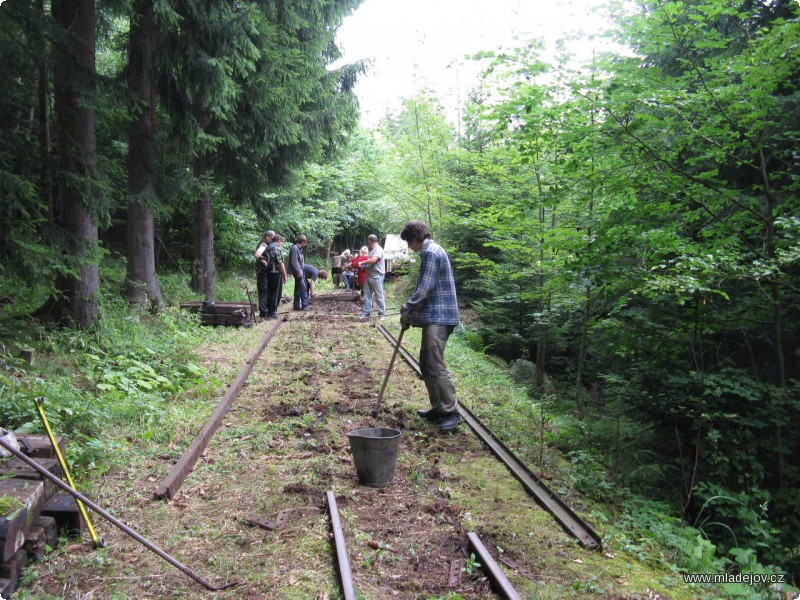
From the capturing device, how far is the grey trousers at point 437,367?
20.4 feet

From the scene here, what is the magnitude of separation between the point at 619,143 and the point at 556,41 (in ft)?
4.91

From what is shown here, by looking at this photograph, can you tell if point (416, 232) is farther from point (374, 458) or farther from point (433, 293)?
point (374, 458)

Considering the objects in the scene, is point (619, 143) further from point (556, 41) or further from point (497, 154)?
point (497, 154)

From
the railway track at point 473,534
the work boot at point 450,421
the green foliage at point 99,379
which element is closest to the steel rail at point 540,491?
the railway track at point 473,534

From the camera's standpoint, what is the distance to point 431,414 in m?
6.48

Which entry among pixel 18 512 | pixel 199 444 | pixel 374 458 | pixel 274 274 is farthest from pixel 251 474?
pixel 274 274

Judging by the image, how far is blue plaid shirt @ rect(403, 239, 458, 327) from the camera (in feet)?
20.3

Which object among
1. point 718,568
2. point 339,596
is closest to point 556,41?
point 718,568

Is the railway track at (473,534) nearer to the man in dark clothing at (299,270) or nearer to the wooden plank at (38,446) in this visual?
the wooden plank at (38,446)

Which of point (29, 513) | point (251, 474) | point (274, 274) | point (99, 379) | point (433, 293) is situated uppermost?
point (274, 274)

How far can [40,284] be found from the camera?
6.59 meters

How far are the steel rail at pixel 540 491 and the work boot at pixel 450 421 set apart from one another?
20 centimetres

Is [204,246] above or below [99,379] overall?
above

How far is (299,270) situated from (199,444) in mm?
10104
